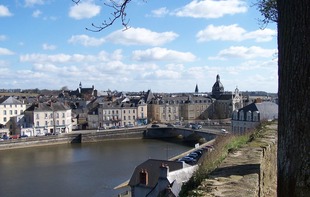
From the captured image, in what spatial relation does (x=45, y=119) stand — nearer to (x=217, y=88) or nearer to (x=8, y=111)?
(x=8, y=111)

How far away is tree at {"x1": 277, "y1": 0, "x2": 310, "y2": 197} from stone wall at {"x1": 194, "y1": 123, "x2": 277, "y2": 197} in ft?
2.12

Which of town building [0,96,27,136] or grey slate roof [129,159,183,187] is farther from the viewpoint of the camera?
town building [0,96,27,136]

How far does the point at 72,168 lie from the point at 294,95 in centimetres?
2246

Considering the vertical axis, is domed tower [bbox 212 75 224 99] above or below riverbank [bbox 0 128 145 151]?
above

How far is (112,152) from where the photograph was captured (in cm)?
2978

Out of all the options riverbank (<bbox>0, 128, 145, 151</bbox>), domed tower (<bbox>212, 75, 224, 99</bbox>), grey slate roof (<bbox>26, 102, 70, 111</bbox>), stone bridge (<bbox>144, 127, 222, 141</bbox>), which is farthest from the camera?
domed tower (<bbox>212, 75, 224, 99</bbox>)

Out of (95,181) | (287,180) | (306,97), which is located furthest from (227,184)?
(95,181)

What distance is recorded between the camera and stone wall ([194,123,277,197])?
8.48ft

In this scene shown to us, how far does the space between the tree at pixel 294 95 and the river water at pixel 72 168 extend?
1551 cm

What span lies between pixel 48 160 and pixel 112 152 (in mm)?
5474

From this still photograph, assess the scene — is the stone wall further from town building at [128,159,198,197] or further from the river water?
the river water

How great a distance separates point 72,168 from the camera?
75.4 ft

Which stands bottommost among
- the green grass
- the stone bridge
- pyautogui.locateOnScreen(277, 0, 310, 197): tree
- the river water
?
the river water

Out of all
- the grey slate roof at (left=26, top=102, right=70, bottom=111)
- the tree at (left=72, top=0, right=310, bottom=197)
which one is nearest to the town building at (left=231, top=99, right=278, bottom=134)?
the grey slate roof at (left=26, top=102, right=70, bottom=111)
